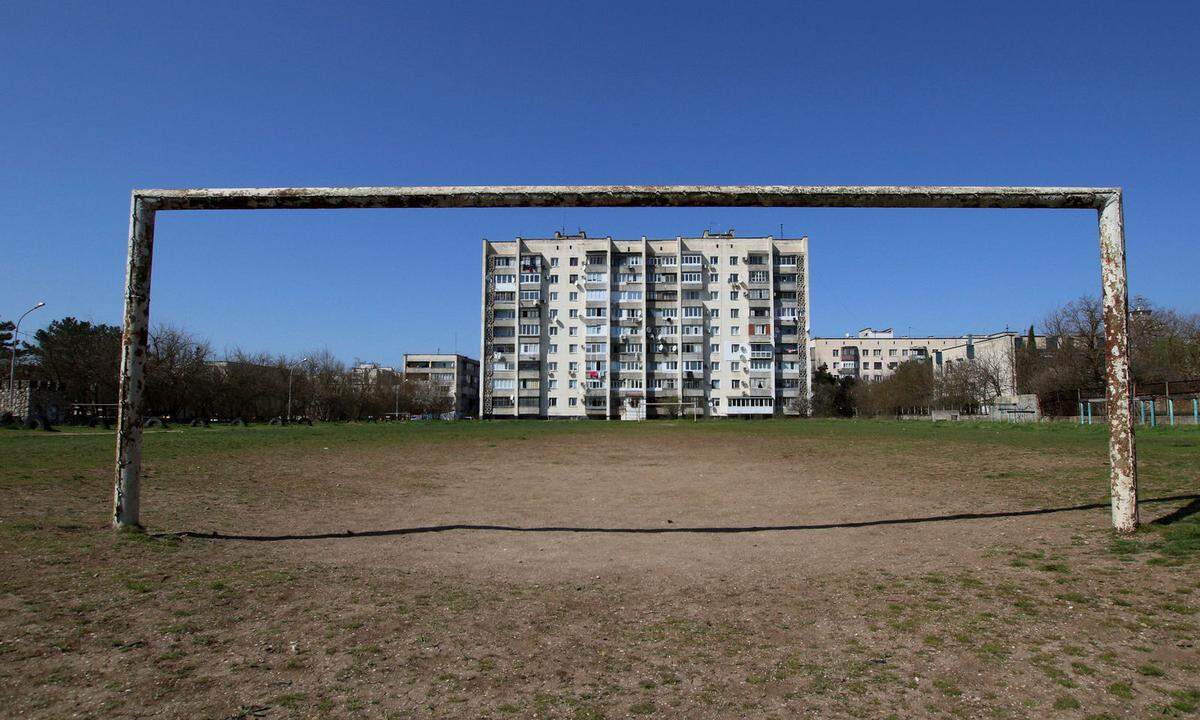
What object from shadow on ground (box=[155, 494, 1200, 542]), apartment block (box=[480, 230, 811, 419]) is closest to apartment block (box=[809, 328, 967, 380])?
apartment block (box=[480, 230, 811, 419])

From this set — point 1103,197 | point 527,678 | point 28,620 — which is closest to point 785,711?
point 527,678

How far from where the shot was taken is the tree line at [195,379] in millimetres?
64125

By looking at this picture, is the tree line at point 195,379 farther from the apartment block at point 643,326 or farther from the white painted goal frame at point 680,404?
the white painted goal frame at point 680,404

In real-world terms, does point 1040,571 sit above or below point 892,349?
below

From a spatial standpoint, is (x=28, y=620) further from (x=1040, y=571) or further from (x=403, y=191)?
(x=1040, y=571)

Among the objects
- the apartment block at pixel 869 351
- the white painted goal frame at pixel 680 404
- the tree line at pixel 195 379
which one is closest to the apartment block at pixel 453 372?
the tree line at pixel 195 379

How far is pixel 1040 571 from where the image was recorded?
17.6 ft

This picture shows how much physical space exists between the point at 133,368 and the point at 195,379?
233 feet

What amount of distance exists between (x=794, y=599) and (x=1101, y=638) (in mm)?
1780

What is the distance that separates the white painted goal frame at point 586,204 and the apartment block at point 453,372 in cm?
14648

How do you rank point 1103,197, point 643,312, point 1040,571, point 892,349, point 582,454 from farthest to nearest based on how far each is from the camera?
point 892,349 < point 643,312 < point 582,454 < point 1103,197 < point 1040,571

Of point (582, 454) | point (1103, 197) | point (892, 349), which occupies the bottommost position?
point (582, 454)

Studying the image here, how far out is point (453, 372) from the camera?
15850 cm

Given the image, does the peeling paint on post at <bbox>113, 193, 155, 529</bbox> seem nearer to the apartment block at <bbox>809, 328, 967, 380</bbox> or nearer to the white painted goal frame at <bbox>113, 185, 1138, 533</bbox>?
the white painted goal frame at <bbox>113, 185, 1138, 533</bbox>
